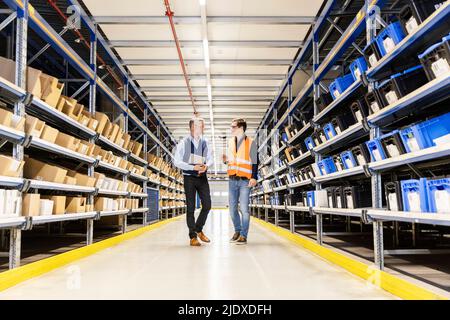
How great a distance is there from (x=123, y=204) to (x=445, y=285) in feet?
18.9

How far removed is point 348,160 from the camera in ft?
15.5

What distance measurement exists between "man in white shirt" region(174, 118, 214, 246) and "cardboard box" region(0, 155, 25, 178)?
245cm

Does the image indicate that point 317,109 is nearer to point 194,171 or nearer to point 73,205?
point 194,171

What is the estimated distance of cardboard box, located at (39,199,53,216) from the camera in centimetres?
421

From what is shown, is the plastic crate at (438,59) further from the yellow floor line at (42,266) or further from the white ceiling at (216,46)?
the white ceiling at (216,46)

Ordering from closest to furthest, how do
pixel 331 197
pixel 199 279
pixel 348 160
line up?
pixel 199 279 → pixel 348 160 → pixel 331 197

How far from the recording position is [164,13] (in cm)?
714

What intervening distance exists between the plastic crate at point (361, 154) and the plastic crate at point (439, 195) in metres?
1.38

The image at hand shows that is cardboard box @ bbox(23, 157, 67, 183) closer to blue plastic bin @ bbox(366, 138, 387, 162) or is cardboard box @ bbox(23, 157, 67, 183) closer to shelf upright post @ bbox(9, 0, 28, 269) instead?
shelf upright post @ bbox(9, 0, 28, 269)

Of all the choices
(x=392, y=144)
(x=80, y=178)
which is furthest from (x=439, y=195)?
(x=80, y=178)

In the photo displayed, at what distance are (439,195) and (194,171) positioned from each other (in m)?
3.58

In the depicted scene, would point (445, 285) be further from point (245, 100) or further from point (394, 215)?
point (245, 100)

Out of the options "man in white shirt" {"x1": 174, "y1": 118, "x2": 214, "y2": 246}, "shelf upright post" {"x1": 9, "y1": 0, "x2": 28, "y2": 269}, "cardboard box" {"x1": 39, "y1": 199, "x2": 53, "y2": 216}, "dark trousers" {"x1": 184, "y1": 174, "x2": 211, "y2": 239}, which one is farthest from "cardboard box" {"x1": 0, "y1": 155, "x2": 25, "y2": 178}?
"dark trousers" {"x1": 184, "y1": 174, "x2": 211, "y2": 239}
